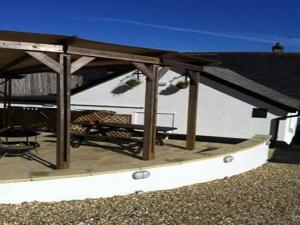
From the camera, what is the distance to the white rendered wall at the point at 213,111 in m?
16.3

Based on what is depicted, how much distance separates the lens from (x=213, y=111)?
16.7 meters

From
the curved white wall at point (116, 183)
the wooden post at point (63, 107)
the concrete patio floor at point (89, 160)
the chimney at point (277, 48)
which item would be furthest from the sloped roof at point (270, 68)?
the wooden post at point (63, 107)

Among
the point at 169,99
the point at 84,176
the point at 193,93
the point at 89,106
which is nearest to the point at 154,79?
the point at 193,93

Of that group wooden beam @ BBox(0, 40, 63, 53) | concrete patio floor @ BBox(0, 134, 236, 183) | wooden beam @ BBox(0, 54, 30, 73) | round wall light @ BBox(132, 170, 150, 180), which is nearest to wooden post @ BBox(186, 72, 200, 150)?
concrete patio floor @ BBox(0, 134, 236, 183)

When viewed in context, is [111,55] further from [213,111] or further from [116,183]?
[213,111]

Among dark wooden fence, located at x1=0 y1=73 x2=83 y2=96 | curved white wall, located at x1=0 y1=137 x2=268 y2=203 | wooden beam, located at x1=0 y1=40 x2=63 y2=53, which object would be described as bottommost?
curved white wall, located at x1=0 y1=137 x2=268 y2=203

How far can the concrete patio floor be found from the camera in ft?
24.7

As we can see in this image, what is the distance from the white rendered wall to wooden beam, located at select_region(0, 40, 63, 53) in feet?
30.0

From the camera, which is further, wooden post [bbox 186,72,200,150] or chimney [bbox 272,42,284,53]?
chimney [bbox 272,42,284,53]

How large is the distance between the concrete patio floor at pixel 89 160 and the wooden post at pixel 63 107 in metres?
0.43

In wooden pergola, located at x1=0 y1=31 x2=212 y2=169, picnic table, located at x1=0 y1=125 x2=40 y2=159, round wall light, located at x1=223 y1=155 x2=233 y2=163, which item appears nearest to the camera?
wooden pergola, located at x1=0 y1=31 x2=212 y2=169

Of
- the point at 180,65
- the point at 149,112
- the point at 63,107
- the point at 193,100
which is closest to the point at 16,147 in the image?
the point at 63,107

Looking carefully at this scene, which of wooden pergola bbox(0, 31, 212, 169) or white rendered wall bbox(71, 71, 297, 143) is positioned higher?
wooden pergola bbox(0, 31, 212, 169)

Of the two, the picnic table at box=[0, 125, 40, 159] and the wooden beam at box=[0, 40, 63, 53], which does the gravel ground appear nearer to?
the wooden beam at box=[0, 40, 63, 53]
